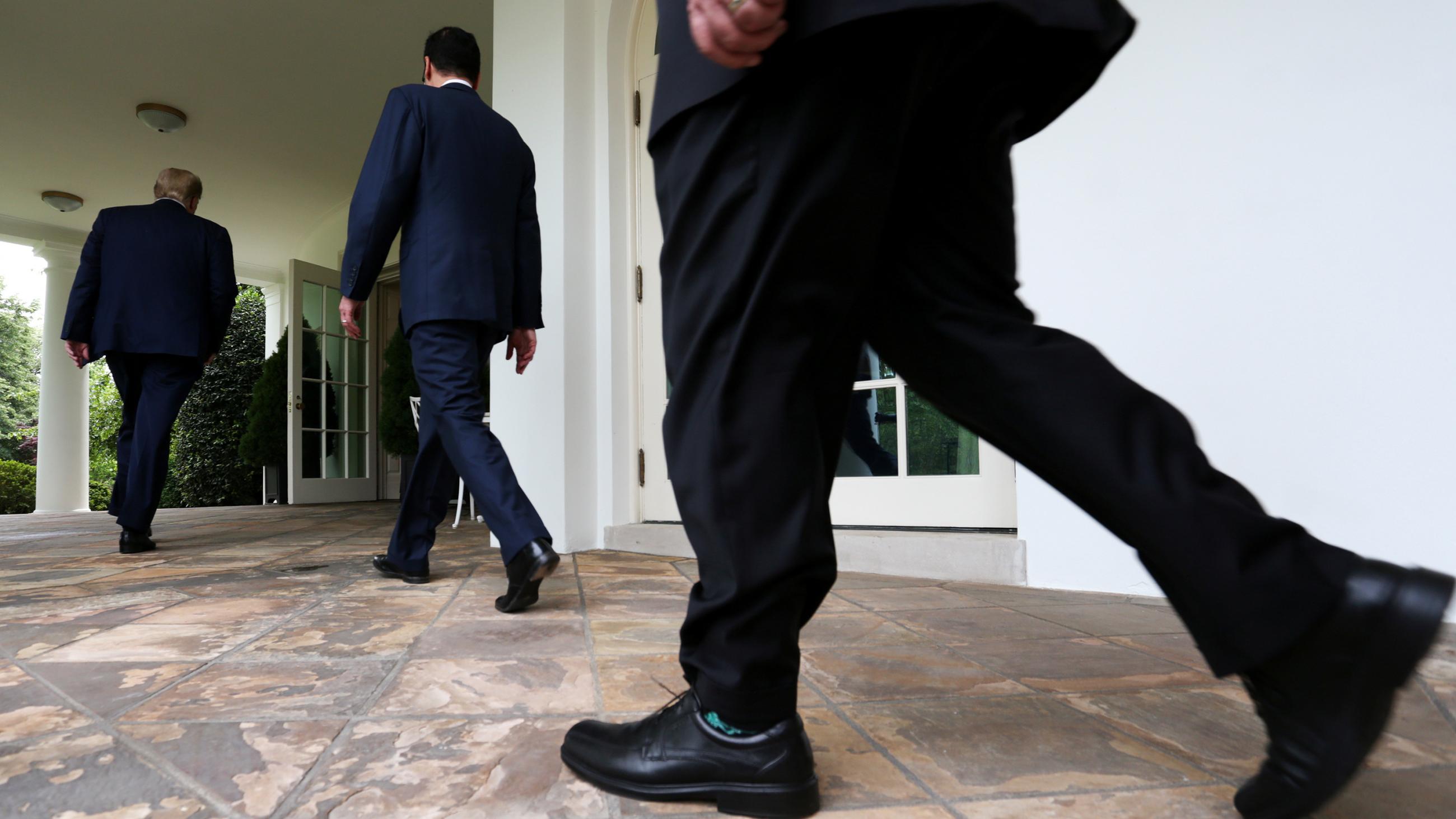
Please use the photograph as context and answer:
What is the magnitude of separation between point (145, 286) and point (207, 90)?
3.34 metres

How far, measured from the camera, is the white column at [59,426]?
7891mm

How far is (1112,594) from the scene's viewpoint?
2.09 m

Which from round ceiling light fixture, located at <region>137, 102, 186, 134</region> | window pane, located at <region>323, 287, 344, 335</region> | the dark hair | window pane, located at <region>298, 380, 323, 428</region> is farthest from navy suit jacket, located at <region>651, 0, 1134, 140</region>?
window pane, located at <region>323, 287, 344, 335</region>

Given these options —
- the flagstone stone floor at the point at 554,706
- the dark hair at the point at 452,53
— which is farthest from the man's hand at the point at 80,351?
the dark hair at the point at 452,53

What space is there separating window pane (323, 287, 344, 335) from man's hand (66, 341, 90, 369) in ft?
14.7

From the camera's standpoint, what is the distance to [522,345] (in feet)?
8.06

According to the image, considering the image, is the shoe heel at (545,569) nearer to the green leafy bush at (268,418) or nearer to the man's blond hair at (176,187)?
the man's blond hair at (176,187)

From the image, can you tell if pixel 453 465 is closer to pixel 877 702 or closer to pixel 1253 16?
pixel 877 702

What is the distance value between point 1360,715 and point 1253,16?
1904 mm

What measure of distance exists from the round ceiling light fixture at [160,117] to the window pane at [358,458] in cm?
325

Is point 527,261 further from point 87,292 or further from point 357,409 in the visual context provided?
point 357,409

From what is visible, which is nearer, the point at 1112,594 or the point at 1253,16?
the point at 1253,16

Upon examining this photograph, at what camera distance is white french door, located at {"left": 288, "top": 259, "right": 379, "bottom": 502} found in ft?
24.6

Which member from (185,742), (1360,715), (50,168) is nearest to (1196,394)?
(1360,715)
